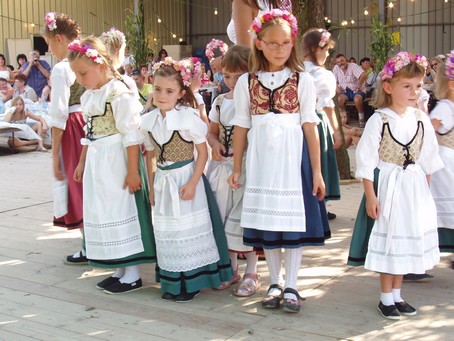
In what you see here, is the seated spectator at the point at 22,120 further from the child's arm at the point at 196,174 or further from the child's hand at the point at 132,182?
the child's arm at the point at 196,174

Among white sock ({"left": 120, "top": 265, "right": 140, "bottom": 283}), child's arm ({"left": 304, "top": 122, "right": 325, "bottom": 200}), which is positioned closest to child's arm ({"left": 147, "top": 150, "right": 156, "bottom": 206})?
white sock ({"left": 120, "top": 265, "right": 140, "bottom": 283})

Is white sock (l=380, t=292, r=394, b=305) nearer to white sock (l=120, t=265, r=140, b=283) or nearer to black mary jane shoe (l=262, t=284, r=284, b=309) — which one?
black mary jane shoe (l=262, t=284, r=284, b=309)

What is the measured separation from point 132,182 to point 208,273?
631 mm

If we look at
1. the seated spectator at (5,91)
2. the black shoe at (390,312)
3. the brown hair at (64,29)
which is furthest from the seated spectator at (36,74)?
the black shoe at (390,312)

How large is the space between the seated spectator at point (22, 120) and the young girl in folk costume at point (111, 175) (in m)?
6.77

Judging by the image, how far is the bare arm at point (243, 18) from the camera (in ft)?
13.4

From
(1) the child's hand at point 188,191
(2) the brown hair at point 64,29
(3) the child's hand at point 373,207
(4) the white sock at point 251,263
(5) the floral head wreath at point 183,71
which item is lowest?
(4) the white sock at point 251,263

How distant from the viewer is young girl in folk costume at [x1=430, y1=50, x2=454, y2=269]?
3959 millimetres

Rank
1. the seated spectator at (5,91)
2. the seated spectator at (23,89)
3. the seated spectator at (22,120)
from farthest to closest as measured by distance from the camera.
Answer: the seated spectator at (23,89) < the seated spectator at (5,91) < the seated spectator at (22,120)

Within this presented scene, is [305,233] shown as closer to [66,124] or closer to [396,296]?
[396,296]

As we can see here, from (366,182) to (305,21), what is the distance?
390cm

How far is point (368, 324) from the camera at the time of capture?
11.0 feet

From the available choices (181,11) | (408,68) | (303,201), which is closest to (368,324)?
(303,201)

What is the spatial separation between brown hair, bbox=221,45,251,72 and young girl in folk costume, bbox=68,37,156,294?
543 mm
